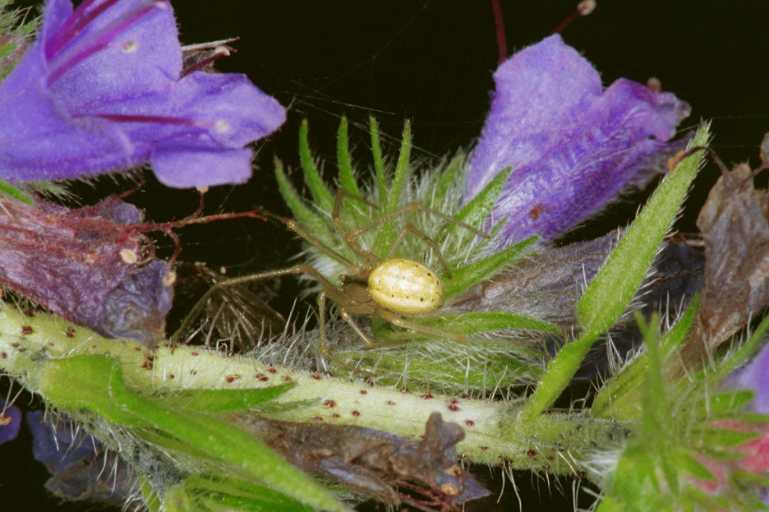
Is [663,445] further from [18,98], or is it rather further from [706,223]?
[18,98]

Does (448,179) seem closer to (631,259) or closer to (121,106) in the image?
(631,259)

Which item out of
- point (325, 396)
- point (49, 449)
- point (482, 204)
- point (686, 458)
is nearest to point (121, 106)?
point (325, 396)

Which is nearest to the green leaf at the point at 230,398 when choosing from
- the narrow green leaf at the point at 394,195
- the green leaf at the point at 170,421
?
the green leaf at the point at 170,421

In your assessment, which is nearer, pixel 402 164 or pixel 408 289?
pixel 408 289

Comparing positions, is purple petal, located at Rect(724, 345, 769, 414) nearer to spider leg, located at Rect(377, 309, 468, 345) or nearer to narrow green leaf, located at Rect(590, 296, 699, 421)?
narrow green leaf, located at Rect(590, 296, 699, 421)

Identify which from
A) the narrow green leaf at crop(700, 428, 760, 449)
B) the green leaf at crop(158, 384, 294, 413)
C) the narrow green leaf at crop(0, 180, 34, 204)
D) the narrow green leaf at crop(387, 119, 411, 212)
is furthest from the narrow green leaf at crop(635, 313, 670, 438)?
the narrow green leaf at crop(0, 180, 34, 204)

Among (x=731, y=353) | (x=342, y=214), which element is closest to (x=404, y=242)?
(x=342, y=214)
